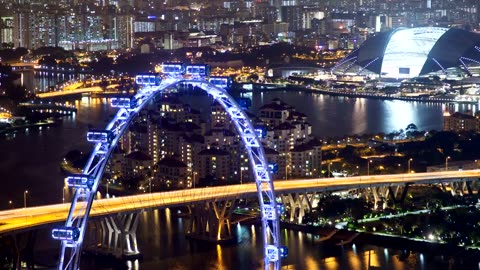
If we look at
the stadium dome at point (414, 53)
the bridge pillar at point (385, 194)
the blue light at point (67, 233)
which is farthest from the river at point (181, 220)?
the blue light at point (67, 233)

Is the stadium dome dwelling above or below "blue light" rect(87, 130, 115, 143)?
below

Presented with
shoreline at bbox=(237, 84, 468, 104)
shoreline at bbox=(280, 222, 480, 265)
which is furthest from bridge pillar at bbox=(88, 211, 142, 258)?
shoreline at bbox=(237, 84, 468, 104)

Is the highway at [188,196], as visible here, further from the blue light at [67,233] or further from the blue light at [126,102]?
the blue light at [126,102]

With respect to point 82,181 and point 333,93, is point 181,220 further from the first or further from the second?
point 333,93

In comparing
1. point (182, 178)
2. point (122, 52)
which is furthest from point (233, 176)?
point (122, 52)

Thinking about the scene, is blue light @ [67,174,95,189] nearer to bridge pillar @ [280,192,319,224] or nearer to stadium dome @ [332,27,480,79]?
bridge pillar @ [280,192,319,224]

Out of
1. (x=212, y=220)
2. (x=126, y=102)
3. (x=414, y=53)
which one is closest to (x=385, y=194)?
(x=212, y=220)

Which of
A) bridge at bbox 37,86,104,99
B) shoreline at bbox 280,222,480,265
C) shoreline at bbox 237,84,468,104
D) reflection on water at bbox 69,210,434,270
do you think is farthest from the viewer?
bridge at bbox 37,86,104,99

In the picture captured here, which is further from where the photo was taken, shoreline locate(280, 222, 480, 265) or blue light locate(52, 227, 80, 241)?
shoreline locate(280, 222, 480, 265)
